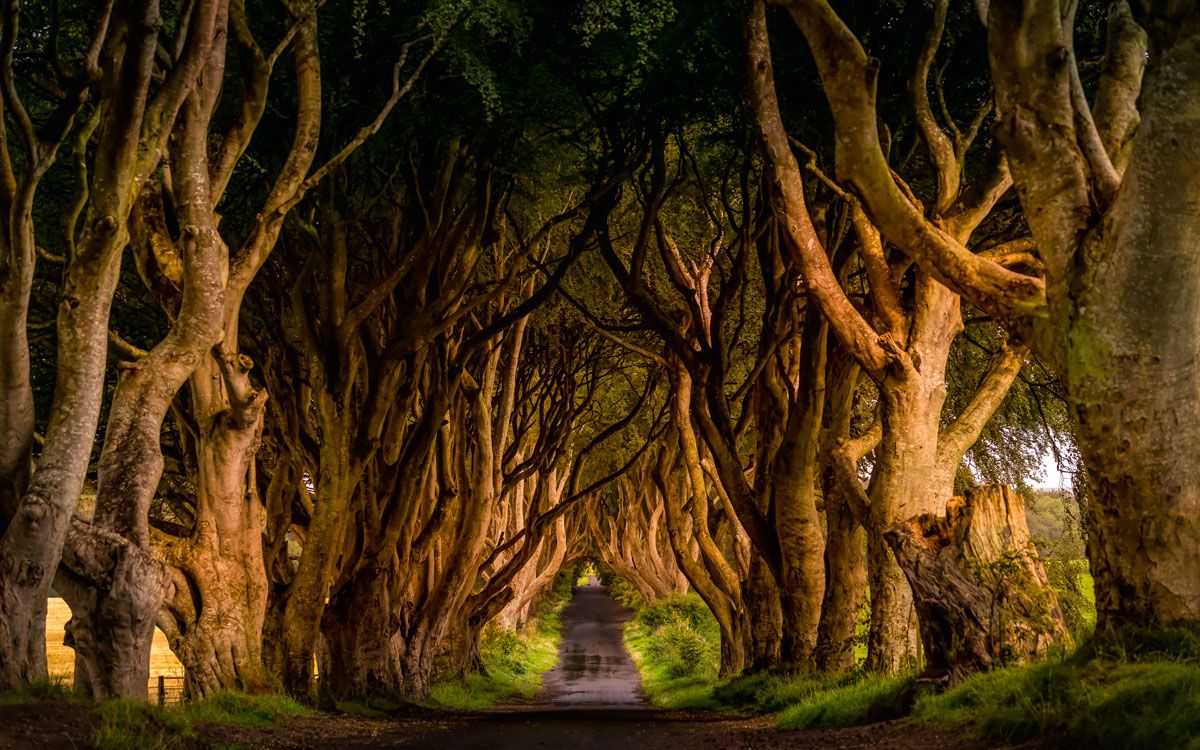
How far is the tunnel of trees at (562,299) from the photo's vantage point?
25.6 ft

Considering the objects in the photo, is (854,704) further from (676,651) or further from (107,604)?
(676,651)

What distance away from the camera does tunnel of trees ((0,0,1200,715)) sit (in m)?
7.80

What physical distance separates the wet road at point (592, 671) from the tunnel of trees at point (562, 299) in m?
3.23

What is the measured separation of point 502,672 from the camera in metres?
30.0

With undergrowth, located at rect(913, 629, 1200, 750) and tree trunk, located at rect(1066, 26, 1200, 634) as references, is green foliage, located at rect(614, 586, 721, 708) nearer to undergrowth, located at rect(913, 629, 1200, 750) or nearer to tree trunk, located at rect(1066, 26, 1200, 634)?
undergrowth, located at rect(913, 629, 1200, 750)

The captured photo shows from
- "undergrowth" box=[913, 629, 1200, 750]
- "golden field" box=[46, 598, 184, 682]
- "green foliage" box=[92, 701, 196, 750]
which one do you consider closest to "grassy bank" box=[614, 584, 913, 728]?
"undergrowth" box=[913, 629, 1200, 750]

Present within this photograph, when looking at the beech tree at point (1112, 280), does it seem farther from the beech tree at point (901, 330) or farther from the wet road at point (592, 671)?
the wet road at point (592, 671)

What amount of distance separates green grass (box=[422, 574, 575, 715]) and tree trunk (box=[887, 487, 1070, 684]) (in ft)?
28.9

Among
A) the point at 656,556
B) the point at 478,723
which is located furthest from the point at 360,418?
the point at 656,556

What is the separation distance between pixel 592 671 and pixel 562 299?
52.6 feet

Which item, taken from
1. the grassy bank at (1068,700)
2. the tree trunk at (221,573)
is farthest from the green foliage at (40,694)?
the grassy bank at (1068,700)

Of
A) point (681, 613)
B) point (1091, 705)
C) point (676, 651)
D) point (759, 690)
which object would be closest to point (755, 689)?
point (759, 690)

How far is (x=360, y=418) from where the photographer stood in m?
15.2

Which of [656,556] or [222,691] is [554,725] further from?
[656,556]
